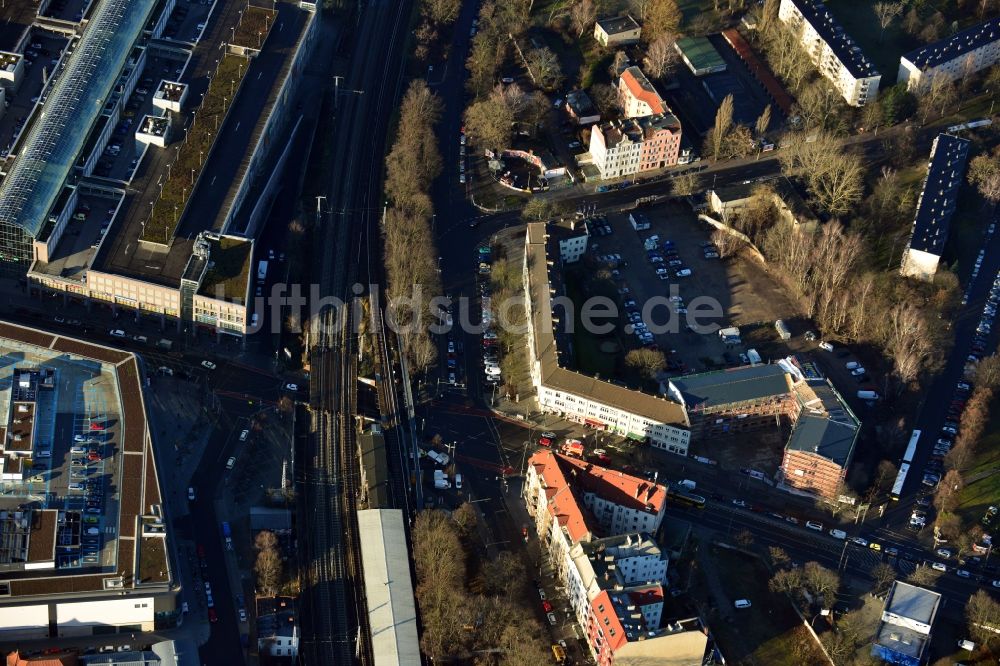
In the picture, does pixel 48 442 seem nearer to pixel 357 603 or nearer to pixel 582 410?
pixel 357 603

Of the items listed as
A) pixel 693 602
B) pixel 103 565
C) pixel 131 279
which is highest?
pixel 131 279

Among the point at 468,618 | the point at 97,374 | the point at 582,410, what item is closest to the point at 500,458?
the point at 582,410

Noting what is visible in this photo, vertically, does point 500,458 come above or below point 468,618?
above

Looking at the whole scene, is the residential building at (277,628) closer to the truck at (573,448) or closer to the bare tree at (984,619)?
the truck at (573,448)

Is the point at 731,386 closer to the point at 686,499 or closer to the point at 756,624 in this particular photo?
the point at 686,499

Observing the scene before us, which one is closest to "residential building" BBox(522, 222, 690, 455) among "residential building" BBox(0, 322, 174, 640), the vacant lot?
the vacant lot
